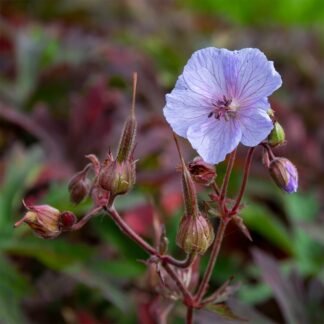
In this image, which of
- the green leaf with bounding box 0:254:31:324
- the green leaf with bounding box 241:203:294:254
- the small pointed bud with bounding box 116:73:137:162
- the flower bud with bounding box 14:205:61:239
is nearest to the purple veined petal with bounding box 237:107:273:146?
the small pointed bud with bounding box 116:73:137:162

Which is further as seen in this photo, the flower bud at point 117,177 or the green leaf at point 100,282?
the green leaf at point 100,282

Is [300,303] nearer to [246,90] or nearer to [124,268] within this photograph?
[124,268]

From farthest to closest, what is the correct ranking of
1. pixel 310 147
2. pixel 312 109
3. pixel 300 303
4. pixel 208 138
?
1. pixel 312 109
2. pixel 310 147
3. pixel 300 303
4. pixel 208 138

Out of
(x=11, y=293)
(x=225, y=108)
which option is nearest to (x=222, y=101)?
(x=225, y=108)

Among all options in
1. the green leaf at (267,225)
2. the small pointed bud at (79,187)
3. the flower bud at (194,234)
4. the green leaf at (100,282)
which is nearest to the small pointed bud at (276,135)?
the flower bud at (194,234)

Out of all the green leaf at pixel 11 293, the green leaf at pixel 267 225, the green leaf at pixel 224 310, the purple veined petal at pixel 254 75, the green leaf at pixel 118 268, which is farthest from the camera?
the green leaf at pixel 267 225

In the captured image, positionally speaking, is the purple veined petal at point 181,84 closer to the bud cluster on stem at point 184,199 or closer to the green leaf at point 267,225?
the bud cluster on stem at point 184,199

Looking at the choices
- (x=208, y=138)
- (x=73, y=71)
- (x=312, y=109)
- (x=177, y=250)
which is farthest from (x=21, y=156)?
(x=312, y=109)
